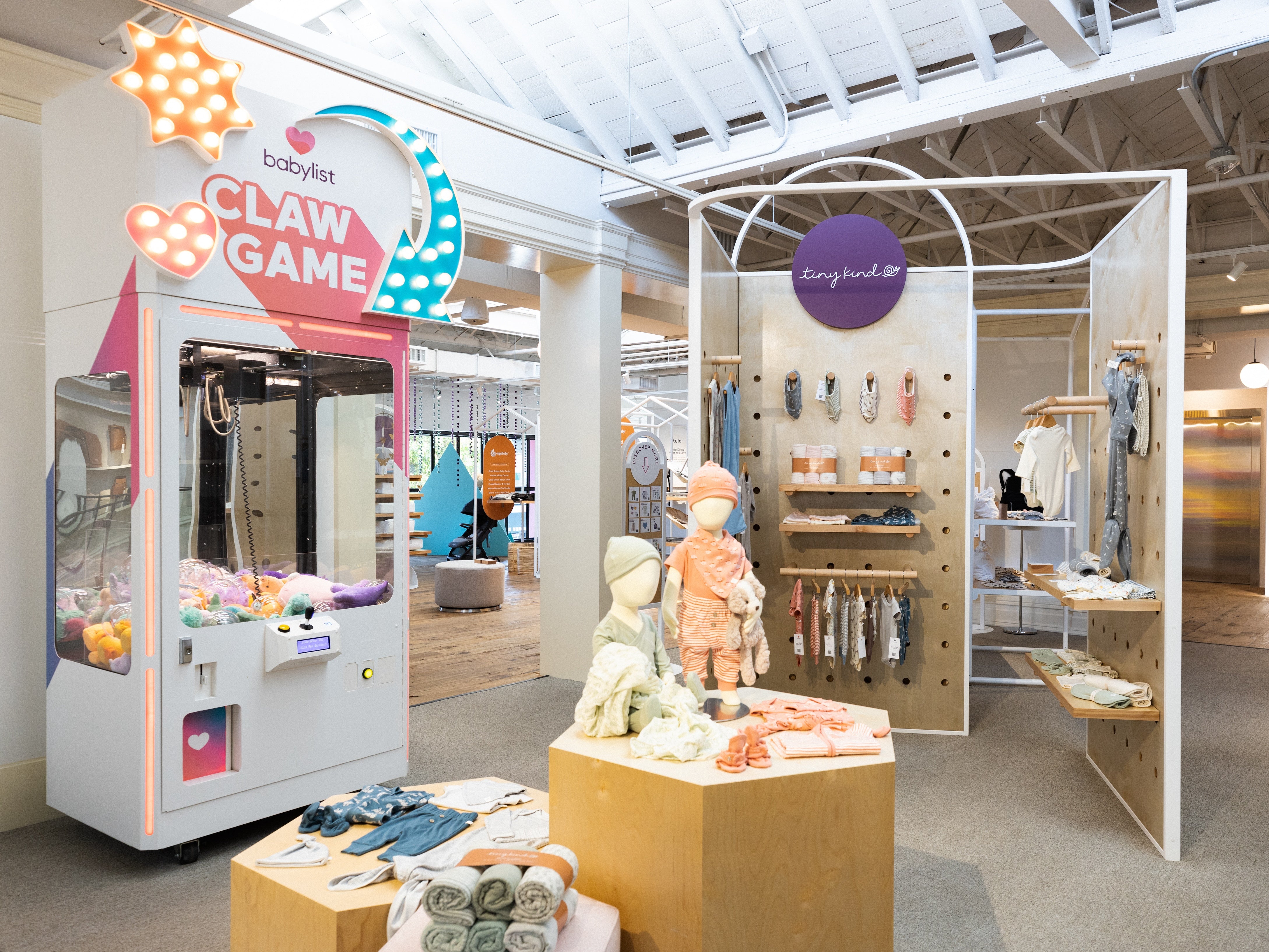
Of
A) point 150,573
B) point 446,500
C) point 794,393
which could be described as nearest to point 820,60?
point 794,393

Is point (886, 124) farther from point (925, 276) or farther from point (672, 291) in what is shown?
point (672, 291)

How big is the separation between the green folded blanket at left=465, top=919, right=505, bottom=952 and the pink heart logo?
10.3 feet

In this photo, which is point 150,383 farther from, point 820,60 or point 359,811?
point 820,60

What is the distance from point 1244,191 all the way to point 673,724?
23.3ft

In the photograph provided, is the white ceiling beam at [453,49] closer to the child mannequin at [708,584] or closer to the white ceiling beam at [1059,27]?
the white ceiling beam at [1059,27]

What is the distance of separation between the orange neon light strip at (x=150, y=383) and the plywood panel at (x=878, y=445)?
3.16 metres

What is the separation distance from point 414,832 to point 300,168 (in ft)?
8.96

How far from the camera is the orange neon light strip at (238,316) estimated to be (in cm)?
339

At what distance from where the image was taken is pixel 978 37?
4.53 m

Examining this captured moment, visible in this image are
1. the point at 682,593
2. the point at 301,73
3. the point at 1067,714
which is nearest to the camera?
the point at 682,593

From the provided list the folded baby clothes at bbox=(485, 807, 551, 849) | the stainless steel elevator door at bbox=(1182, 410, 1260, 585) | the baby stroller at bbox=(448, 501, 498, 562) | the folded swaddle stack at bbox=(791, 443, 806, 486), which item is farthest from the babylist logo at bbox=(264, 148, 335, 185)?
the stainless steel elevator door at bbox=(1182, 410, 1260, 585)

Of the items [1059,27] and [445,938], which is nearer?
[445,938]

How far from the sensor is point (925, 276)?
16.7 feet

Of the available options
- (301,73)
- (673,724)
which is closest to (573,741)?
(673,724)
